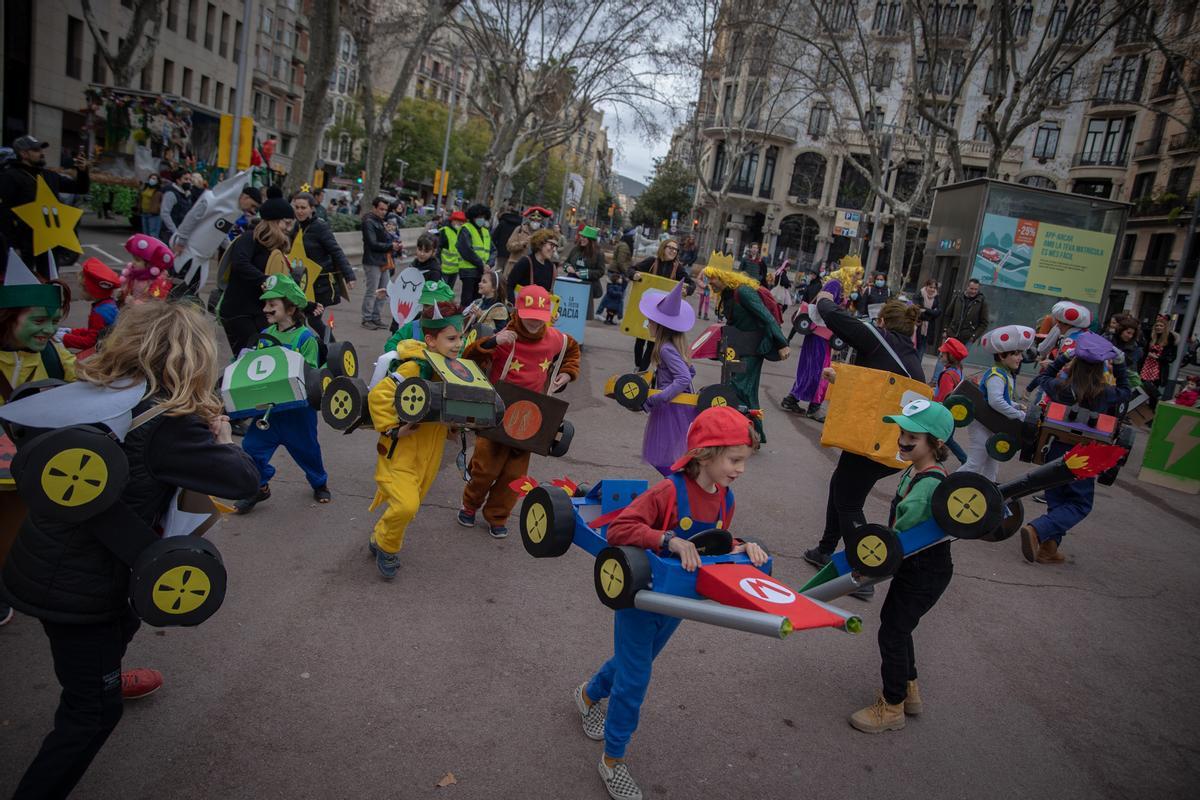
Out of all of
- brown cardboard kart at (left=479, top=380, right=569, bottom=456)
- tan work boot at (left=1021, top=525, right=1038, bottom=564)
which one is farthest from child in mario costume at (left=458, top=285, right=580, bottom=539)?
tan work boot at (left=1021, top=525, right=1038, bottom=564)

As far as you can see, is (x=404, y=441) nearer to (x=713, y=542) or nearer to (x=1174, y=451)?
(x=713, y=542)

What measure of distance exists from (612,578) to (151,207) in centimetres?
1653

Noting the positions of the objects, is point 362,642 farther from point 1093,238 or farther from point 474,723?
point 1093,238

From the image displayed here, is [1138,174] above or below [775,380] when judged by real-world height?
above

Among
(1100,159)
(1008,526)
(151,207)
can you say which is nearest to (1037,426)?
(1008,526)

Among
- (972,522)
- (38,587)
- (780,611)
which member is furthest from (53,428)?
(972,522)

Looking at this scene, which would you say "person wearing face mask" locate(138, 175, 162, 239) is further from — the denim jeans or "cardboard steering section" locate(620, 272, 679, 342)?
"cardboard steering section" locate(620, 272, 679, 342)

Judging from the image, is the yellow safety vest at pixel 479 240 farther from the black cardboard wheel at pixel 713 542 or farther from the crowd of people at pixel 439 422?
the black cardboard wheel at pixel 713 542

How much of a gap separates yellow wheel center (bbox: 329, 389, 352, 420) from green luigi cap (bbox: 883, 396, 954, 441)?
112 inches

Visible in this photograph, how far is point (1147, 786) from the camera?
3787 millimetres

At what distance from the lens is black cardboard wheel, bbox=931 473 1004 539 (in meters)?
3.29

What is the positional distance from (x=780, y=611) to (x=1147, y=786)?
2.55m

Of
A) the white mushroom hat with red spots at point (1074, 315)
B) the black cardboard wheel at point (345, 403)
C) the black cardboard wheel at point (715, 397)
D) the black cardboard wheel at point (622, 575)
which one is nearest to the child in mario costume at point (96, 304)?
the black cardboard wheel at point (345, 403)

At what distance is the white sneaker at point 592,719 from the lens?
11.5 feet
